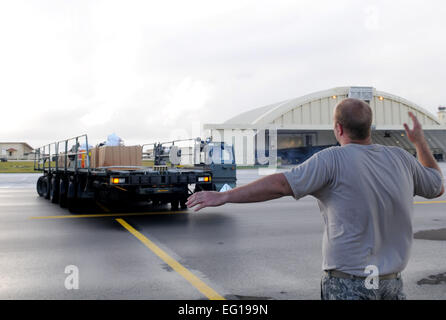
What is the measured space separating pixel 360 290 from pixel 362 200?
46 centimetres

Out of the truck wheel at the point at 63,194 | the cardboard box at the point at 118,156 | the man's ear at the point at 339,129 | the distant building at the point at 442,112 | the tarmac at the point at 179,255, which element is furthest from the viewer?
the distant building at the point at 442,112

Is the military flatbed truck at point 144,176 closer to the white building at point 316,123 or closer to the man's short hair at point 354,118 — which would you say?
the man's short hair at point 354,118

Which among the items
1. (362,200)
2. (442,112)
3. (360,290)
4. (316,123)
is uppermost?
(442,112)

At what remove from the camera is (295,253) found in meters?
6.73

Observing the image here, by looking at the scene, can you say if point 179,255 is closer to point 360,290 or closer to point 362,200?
point 360,290

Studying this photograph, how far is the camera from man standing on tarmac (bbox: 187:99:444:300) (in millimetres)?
2170

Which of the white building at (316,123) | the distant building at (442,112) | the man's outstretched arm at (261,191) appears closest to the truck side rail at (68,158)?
the man's outstretched arm at (261,191)

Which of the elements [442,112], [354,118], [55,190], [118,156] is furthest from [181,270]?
[442,112]

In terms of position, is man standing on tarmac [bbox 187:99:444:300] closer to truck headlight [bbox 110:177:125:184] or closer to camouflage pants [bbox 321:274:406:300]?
camouflage pants [bbox 321:274:406:300]

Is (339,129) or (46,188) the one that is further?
(46,188)

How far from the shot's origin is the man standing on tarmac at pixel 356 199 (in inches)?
85.4

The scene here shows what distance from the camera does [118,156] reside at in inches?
443

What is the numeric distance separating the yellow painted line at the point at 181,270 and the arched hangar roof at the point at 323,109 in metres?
45.0
